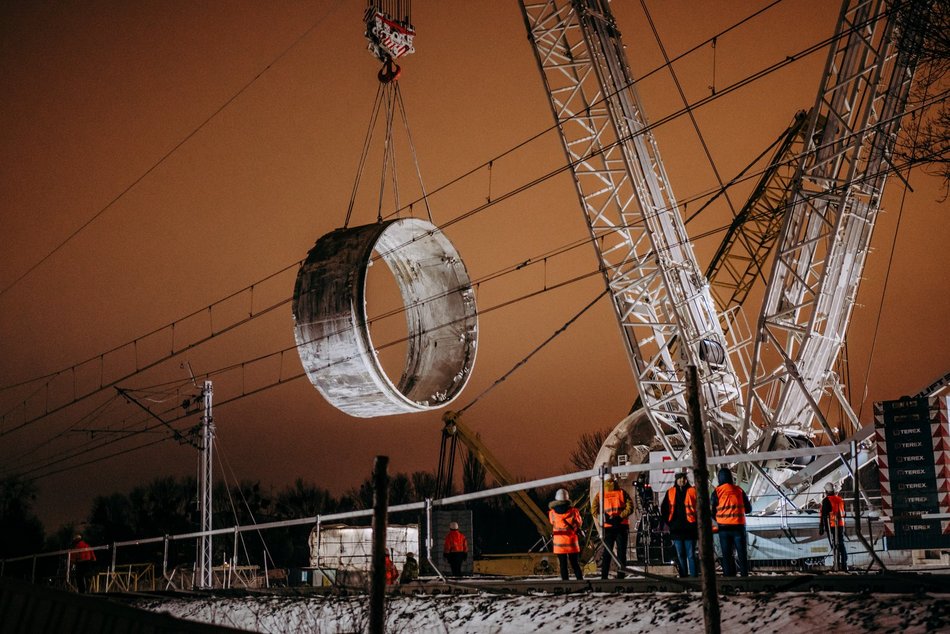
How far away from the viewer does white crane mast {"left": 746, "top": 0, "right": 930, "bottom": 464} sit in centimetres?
2520

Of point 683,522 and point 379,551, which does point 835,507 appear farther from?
point 379,551

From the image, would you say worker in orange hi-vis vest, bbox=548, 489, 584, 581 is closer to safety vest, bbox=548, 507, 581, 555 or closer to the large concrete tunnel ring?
safety vest, bbox=548, 507, 581, 555

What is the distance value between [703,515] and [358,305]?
31.1 ft

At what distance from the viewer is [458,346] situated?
66.7 ft

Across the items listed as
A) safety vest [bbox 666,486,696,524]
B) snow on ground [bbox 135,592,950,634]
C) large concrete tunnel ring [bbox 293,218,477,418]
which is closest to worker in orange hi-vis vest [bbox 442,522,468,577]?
large concrete tunnel ring [bbox 293,218,477,418]

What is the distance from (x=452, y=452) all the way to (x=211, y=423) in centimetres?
1424

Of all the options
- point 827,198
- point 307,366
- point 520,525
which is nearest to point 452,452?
point 827,198

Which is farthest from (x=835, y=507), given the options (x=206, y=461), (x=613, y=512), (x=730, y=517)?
(x=206, y=461)

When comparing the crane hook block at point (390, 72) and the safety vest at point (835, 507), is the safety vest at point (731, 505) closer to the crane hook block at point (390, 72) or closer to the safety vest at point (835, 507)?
the safety vest at point (835, 507)

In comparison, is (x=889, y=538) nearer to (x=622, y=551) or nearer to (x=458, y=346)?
(x=622, y=551)

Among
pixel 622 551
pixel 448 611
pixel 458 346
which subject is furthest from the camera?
pixel 458 346

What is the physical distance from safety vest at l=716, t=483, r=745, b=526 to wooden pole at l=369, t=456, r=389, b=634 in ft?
16.7

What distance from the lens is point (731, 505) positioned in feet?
41.2

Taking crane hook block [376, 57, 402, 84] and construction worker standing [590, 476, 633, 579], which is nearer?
construction worker standing [590, 476, 633, 579]
